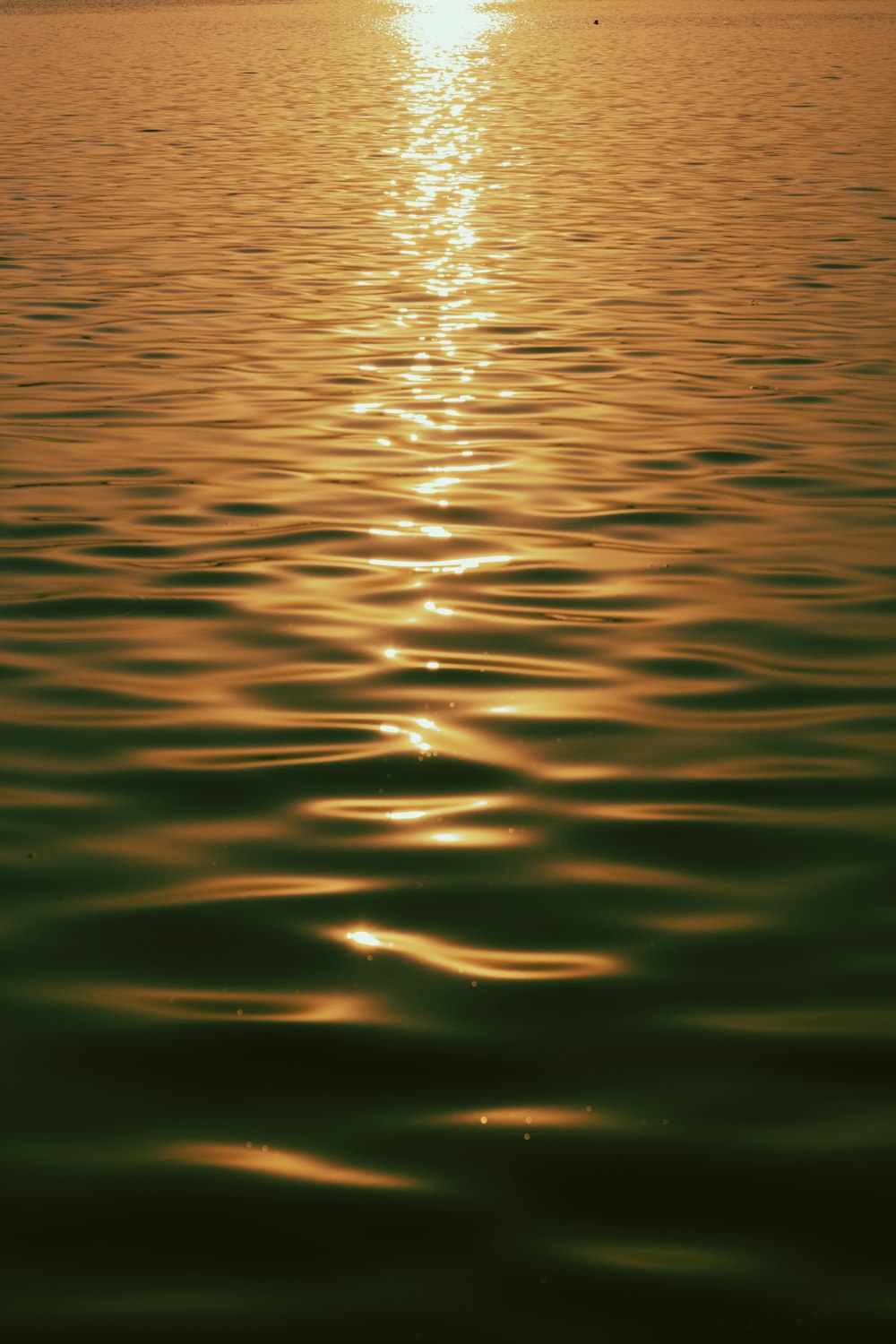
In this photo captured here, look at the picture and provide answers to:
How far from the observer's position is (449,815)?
16.5ft

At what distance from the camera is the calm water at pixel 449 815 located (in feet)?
10.5

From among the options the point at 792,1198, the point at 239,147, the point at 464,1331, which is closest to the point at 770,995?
the point at 792,1198

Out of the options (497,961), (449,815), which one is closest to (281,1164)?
(497,961)

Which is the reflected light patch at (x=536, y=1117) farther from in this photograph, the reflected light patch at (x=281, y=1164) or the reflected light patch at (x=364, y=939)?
the reflected light patch at (x=364, y=939)

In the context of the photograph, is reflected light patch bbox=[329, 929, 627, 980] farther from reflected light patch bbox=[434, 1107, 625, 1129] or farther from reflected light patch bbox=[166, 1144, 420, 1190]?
reflected light patch bbox=[166, 1144, 420, 1190]

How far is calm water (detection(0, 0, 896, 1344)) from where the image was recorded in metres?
3.19

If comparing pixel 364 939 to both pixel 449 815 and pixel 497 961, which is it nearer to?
pixel 497 961

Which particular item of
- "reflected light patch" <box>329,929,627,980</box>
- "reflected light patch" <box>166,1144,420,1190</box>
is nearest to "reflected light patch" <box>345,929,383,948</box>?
"reflected light patch" <box>329,929,627,980</box>

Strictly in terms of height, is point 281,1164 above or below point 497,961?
above

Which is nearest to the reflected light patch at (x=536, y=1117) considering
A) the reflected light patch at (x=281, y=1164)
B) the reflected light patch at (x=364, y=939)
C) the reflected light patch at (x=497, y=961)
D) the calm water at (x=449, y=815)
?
the calm water at (x=449, y=815)

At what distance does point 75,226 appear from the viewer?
18.3m

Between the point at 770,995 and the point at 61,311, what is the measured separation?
10.9 m

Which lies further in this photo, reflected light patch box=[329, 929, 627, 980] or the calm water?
reflected light patch box=[329, 929, 627, 980]

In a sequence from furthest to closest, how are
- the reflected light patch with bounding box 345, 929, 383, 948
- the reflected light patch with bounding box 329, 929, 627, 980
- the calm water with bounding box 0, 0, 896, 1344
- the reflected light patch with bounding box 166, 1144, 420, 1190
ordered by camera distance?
the reflected light patch with bounding box 345, 929, 383, 948, the reflected light patch with bounding box 329, 929, 627, 980, the reflected light patch with bounding box 166, 1144, 420, 1190, the calm water with bounding box 0, 0, 896, 1344
